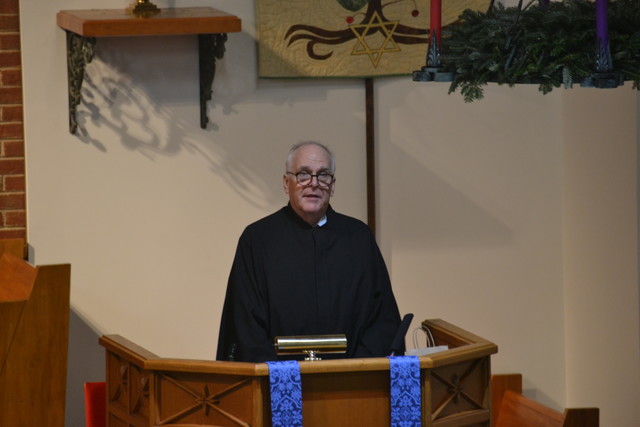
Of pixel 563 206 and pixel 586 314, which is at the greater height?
pixel 563 206

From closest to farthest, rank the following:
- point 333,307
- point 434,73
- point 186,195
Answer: point 434,73 < point 333,307 < point 186,195

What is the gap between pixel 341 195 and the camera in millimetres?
5809

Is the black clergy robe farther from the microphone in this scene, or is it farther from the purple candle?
the purple candle

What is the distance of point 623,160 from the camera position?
528 centimetres

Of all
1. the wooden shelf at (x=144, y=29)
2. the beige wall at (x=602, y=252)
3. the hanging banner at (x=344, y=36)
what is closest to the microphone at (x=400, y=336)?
the beige wall at (x=602, y=252)

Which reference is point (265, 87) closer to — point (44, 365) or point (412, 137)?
point (412, 137)

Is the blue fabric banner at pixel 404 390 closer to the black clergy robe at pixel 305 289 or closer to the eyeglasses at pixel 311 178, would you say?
the black clergy robe at pixel 305 289

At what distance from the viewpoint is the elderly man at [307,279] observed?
4348 millimetres

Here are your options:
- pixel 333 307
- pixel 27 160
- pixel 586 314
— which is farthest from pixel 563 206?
pixel 27 160

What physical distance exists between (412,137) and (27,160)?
1922 mm

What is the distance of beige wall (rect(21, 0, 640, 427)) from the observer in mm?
5523

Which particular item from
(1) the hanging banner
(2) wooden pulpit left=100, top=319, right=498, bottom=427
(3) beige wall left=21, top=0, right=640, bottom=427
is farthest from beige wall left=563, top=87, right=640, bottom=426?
(2) wooden pulpit left=100, top=319, right=498, bottom=427

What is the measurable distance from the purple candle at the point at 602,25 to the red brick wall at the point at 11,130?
11.1ft

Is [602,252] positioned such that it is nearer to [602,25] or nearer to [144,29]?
[144,29]
